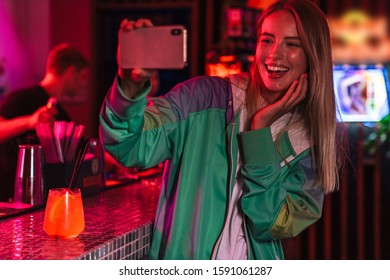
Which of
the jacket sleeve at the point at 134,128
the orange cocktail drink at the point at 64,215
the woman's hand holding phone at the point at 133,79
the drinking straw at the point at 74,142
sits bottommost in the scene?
the orange cocktail drink at the point at 64,215

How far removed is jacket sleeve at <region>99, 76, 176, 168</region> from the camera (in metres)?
1.40

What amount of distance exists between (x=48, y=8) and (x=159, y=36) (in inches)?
151

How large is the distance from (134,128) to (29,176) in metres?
0.63

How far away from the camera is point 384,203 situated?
156 inches

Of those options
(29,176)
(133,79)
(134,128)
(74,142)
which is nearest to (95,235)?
(134,128)

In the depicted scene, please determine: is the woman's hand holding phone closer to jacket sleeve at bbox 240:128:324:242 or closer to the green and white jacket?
the green and white jacket

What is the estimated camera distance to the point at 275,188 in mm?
1555

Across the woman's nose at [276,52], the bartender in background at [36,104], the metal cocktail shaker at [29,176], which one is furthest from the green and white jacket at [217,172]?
the bartender in background at [36,104]

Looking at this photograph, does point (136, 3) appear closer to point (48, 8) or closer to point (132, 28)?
point (48, 8)

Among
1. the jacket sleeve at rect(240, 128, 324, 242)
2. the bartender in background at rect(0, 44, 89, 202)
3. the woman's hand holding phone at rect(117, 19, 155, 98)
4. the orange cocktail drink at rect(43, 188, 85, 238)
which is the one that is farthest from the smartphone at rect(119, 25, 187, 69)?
the bartender in background at rect(0, 44, 89, 202)

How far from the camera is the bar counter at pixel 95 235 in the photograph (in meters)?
1.37

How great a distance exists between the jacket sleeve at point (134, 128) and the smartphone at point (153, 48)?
0.06 metres

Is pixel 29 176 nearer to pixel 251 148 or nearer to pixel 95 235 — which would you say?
pixel 95 235

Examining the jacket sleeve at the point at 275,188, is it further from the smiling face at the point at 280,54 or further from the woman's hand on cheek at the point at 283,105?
the smiling face at the point at 280,54
